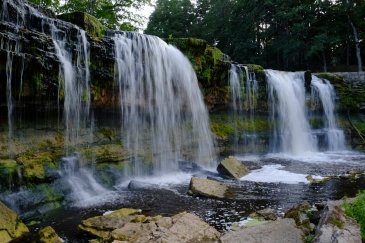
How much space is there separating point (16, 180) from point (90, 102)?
3.53 m

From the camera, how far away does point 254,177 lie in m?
12.0

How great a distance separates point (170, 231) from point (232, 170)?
20.8ft

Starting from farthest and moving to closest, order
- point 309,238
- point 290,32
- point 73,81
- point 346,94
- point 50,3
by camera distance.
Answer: point 290,32
point 346,94
point 50,3
point 73,81
point 309,238

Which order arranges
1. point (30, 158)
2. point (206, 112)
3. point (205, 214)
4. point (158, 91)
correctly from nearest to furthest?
point (205, 214) → point (30, 158) → point (158, 91) → point (206, 112)

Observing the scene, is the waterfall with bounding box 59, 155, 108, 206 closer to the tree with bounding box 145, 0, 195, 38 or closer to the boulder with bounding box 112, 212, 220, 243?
the boulder with bounding box 112, 212, 220, 243

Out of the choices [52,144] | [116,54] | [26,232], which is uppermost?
[116,54]

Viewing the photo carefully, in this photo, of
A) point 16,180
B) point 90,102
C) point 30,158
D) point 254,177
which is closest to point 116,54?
point 90,102

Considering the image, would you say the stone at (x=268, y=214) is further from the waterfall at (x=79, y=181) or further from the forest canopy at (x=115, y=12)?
the forest canopy at (x=115, y=12)

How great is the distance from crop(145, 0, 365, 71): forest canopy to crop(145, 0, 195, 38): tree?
10.6ft

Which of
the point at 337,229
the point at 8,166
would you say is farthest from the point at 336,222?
the point at 8,166

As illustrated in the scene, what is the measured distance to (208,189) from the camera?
374 inches

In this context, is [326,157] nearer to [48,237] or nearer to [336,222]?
[336,222]

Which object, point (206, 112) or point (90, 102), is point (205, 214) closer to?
point (90, 102)

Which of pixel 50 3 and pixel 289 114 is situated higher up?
pixel 50 3
